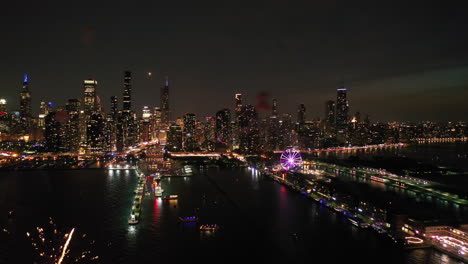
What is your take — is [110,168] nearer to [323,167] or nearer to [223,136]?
[323,167]

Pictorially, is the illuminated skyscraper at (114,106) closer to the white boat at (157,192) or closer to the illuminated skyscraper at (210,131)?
the illuminated skyscraper at (210,131)

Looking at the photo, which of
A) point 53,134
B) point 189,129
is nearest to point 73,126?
point 53,134

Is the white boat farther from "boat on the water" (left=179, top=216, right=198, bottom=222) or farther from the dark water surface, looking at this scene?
"boat on the water" (left=179, top=216, right=198, bottom=222)

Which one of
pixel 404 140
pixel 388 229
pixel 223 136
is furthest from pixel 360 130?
pixel 388 229

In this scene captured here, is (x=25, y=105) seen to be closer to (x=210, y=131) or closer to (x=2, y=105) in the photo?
(x=2, y=105)

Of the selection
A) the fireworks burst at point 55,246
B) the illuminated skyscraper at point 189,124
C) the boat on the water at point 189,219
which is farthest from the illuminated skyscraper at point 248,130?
the fireworks burst at point 55,246

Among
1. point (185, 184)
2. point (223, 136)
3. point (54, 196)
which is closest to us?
point (54, 196)
